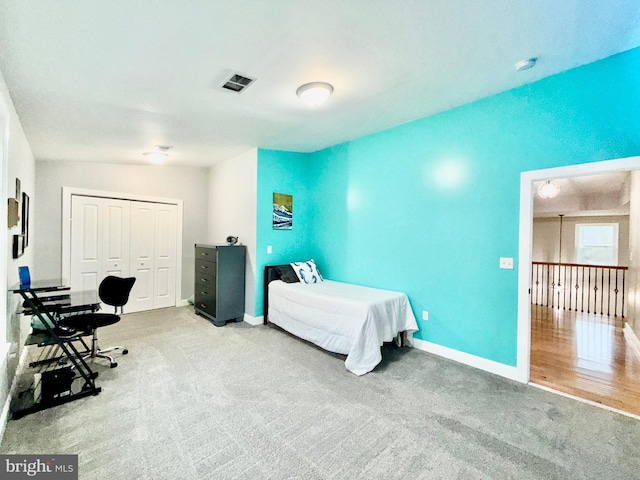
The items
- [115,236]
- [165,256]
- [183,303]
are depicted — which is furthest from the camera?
[183,303]

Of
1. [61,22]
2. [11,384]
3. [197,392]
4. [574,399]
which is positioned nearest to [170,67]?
[61,22]

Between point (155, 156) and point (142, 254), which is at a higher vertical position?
point (155, 156)

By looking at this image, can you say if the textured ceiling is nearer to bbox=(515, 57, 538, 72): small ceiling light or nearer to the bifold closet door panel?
bbox=(515, 57, 538, 72): small ceiling light

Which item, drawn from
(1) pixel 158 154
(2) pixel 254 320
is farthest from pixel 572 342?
(1) pixel 158 154

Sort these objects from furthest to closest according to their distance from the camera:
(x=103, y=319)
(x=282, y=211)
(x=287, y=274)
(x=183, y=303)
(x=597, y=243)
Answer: (x=597, y=243)
(x=183, y=303)
(x=282, y=211)
(x=287, y=274)
(x=103, y=319)

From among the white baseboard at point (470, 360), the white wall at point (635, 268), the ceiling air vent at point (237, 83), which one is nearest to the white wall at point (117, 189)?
the ceiling air vent at point (237, 83)

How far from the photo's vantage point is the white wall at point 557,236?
23.8 feet

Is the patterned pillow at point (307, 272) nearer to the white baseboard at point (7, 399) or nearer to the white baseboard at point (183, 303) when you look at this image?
the white baseboard at point (183, 303)

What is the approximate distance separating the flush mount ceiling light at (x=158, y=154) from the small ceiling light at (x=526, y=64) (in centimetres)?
406

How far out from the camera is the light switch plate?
2.83 m

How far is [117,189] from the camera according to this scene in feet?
16.1

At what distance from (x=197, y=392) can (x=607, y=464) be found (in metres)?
2.82

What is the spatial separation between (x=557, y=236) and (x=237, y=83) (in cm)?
933

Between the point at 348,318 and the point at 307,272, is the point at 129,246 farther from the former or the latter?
the point at 348,318
